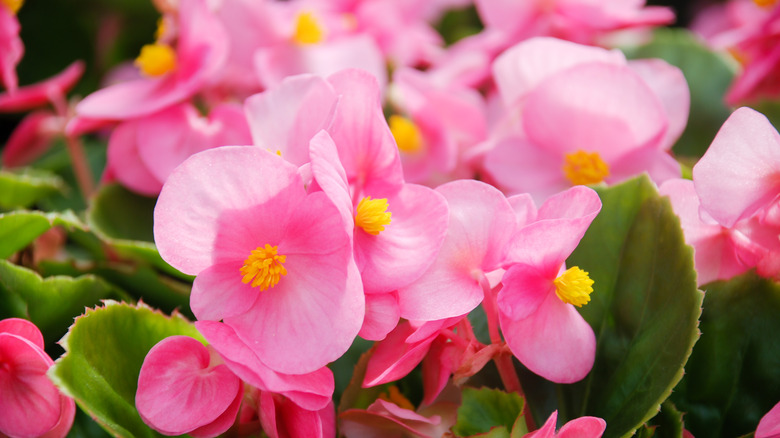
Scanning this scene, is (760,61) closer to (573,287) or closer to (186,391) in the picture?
(573,287)

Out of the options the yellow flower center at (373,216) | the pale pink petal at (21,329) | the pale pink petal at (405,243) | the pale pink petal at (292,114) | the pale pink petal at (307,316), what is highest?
the pale pink petal at (292,114)

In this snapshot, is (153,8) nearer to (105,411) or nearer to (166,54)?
(166,54)

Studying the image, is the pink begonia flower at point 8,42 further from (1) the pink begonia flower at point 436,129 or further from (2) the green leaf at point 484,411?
(2) the green leaf at point 484,411

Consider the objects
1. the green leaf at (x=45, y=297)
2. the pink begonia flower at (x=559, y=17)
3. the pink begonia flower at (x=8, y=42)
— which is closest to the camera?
the green leaf at (x=45, y=297)

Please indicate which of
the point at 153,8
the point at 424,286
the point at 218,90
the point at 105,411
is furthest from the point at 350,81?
the point at 153,8

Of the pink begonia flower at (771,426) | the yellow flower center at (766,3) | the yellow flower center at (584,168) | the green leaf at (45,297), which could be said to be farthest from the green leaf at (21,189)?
the yellow flower center at (766,3)

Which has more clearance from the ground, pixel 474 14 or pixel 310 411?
pixel 310 411
